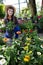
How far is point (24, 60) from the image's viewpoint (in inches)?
70.3

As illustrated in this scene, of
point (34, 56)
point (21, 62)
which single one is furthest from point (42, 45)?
point (21, 62)

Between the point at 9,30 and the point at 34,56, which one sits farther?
the point at 9,30

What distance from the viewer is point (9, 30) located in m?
3.98

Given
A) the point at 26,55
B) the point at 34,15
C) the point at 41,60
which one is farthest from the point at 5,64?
the point at 34,15

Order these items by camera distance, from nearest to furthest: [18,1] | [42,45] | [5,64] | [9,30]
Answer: [5,64] < [42,45] < [9,30] < [18,1]

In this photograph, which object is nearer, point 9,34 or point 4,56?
Result: point 4,56

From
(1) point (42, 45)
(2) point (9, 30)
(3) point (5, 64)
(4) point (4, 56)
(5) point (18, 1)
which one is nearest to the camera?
(3) point (5, 64)

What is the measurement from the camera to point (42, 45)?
7.27 ft

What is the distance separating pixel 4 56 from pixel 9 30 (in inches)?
82.0

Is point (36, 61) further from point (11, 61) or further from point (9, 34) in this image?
point (9, 34)

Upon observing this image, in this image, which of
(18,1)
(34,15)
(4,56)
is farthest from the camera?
(18,1)

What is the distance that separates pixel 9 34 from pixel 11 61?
88.2 inches

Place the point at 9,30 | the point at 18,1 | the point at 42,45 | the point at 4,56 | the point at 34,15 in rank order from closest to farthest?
the point at 4,56
the point at 42,45
the point at 9,30
the point at 34,15
the point at 18,1

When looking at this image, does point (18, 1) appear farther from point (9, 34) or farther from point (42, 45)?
point (42, 45)
